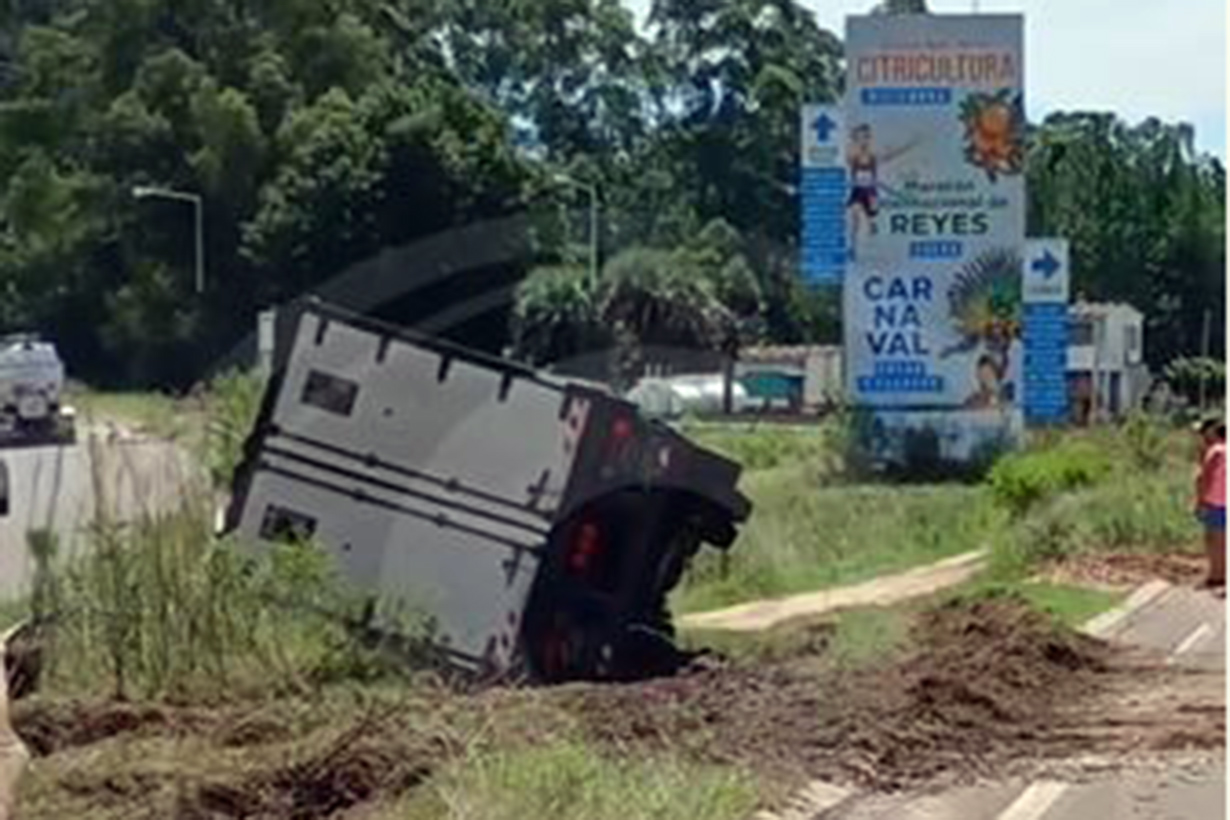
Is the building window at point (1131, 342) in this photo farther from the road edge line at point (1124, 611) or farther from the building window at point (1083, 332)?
the road edge line at point (1124, 611)

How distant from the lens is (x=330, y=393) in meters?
21.2

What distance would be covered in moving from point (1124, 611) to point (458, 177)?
152 feet

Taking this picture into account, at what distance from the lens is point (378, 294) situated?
201 feet

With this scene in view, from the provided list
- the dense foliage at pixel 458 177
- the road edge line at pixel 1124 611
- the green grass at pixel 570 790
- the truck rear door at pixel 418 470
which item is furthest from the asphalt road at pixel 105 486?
the dense foliage at pixel 458 177

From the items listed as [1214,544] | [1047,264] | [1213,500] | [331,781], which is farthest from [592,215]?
[331,781]

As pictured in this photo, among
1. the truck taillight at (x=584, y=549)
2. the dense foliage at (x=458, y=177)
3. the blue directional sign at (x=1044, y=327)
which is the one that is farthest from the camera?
the dense foliage at (x=458, y=177)

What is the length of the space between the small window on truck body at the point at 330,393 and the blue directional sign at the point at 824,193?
82.4 feet

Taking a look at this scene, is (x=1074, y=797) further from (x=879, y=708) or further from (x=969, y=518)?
(x=969, y=518)

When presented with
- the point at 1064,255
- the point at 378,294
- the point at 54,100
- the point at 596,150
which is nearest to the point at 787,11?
the point at 596,150

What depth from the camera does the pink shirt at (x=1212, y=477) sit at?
24750mm

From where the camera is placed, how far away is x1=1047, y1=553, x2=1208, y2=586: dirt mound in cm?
2773

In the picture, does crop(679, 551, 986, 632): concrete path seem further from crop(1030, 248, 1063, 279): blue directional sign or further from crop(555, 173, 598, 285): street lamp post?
crop(555, 173, 598, 285): street lamp post

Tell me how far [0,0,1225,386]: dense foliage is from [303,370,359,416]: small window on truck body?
115 feet

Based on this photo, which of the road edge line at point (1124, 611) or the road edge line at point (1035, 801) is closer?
the road edge line at point (1035, 801)
